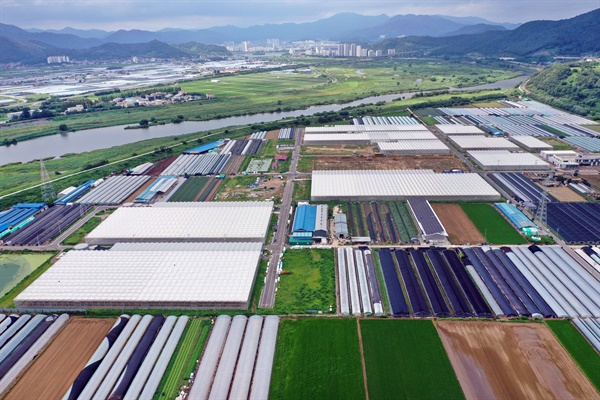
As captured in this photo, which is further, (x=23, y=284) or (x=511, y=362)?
(x=23, y=284)

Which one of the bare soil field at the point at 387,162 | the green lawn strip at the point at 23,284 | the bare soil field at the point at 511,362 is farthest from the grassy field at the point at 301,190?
the green lawn strip at the point at 23,284

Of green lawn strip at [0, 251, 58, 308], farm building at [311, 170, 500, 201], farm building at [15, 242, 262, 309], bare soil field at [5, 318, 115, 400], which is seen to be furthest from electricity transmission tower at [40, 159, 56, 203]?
farm building at [311, 170, 500, 201]

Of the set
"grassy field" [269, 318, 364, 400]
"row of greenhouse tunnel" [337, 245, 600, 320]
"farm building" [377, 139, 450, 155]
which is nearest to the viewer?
"grassy field" [269, 318, 364, 400]

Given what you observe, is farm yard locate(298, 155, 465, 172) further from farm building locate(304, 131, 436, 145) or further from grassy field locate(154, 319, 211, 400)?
grassy field locate(154, 319, 211, 400)

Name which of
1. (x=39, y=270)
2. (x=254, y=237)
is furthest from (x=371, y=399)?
(x=39, y=270)

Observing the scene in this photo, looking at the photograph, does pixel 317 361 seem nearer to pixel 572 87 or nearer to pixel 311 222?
pixel 311 222

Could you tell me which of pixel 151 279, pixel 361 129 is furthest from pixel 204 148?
pixel 151 279
